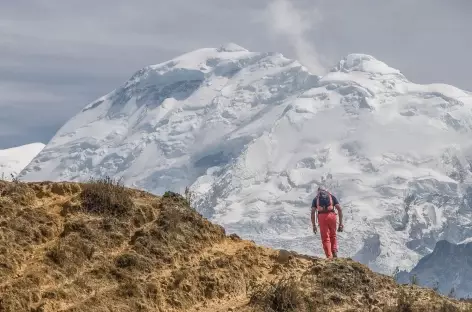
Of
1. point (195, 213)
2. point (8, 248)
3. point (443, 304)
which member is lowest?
point (443, 304)

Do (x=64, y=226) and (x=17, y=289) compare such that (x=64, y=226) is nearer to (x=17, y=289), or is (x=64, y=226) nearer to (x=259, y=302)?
(x=17, y=289)

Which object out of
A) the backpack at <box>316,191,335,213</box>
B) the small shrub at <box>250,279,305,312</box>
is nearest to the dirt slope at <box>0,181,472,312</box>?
the small shrub at <box>250,279,305,312</box>

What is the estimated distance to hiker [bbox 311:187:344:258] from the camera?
78.5 feet

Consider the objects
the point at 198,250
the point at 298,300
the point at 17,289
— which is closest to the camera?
the point at 17,289

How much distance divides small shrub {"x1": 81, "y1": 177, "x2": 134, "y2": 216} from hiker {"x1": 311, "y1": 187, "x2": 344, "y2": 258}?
6108 millimetres

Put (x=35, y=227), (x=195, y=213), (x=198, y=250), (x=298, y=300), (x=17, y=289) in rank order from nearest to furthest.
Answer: (x=17, y=289)
(x=298, y=300)
(x=35, y=227)
(x=198, y=250)
(x=195, y=213)

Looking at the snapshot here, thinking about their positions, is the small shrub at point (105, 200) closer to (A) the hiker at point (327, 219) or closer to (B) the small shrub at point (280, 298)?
(B) the small shrub at point (280, 298)

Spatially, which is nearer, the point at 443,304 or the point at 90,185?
the point at 443,304

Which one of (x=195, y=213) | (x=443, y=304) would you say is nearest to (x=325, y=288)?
(x=443, y=304)

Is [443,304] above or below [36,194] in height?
below

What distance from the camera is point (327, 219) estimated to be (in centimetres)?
2417

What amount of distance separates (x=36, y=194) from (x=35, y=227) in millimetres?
2272

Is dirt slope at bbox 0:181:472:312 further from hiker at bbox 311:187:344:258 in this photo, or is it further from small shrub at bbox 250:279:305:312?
hiker at bbox 311:187:344:258

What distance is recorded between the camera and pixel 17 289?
1645 cm
